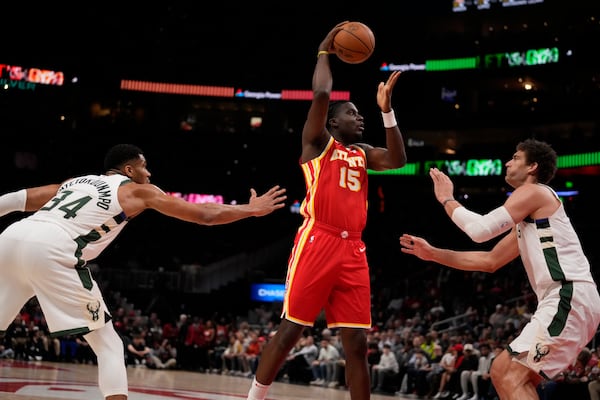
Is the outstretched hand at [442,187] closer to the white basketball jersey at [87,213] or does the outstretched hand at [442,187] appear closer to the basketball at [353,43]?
the basketball at [353,43]

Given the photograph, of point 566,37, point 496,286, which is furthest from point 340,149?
point 566,37

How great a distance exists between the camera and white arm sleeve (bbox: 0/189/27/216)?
5.93 metres

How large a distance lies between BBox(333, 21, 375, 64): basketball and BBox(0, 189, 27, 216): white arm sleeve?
9.38 feet

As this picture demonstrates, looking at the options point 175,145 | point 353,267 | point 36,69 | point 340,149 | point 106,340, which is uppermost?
point 36,69

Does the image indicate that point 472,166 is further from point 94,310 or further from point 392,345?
point 94,310

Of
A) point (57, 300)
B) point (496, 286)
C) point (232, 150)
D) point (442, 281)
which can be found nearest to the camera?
point (57, 300)

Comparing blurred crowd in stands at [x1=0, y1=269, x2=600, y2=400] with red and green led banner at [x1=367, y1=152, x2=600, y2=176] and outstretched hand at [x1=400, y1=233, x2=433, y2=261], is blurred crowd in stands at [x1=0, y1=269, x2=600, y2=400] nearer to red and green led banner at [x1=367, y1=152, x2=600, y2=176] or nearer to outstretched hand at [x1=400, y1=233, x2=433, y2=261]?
outstretched hand at [x1=400, y1=233, x2=433, y2=261]

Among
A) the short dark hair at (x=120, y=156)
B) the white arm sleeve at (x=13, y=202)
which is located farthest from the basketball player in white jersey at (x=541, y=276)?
the white arm sleeve at (x=13, y=202)

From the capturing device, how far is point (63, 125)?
123 ft

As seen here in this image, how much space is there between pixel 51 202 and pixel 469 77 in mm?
32892

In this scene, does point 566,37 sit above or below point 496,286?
above

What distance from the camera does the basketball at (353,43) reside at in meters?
6.62

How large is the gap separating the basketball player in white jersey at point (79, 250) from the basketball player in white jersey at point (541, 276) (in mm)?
1816

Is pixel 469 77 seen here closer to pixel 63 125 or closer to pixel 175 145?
pixel 175 145
